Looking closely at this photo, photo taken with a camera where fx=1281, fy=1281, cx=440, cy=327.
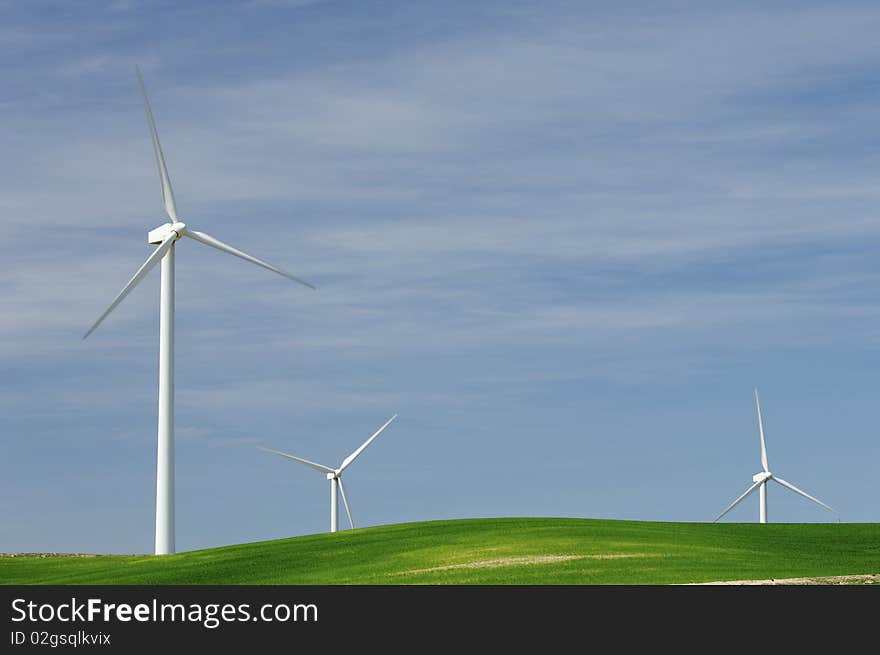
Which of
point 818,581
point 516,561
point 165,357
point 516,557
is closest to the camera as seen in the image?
point 818,581

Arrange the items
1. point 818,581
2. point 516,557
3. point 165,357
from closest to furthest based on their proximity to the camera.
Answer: point 818,581
point 516,557
point 165,357

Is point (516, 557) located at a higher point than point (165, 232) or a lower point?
lower

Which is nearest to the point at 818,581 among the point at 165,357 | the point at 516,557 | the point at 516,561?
the point at 516,561

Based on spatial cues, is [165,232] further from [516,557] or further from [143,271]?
[516,557]

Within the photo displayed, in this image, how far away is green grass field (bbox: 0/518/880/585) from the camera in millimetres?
39500

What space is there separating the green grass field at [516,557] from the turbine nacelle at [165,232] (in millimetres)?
16295

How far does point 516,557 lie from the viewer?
43.6 meters

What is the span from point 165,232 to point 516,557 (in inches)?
1194

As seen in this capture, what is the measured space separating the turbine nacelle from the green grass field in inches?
642
